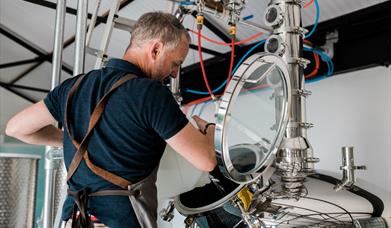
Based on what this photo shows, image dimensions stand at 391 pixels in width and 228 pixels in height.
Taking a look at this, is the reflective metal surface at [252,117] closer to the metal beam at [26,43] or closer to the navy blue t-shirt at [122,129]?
the navy blue t-shirt at [122,129]

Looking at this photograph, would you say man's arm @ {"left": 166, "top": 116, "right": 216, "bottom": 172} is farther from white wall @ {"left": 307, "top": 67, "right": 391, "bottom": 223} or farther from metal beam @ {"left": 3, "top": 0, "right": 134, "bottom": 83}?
metal beam @ {"left": 3, "top": 0, "right": 134, "bottom": 83}

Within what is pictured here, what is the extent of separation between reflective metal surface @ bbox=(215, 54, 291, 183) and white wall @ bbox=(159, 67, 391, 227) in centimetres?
113

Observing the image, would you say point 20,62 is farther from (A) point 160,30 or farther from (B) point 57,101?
(A) point 160,30

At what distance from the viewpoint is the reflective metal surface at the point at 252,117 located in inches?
38.3

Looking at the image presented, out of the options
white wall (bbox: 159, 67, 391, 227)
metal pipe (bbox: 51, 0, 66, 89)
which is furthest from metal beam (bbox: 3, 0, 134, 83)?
white wall (bbox: 159, 67, 391, 227)

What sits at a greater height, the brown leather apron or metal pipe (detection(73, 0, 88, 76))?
metal pipe (detection(73, 0, 88, 76))

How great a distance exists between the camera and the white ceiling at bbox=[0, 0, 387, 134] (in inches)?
96.1

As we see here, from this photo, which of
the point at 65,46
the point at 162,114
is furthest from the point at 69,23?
the point at 162,114

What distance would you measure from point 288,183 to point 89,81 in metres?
0.74

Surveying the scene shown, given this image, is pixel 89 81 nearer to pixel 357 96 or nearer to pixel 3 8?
pixel 357 96

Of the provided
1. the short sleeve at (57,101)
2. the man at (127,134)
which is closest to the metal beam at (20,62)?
the short sleeve at (57,101)

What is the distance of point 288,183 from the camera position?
134 cm

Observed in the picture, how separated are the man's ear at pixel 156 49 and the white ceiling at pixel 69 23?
0.71 m

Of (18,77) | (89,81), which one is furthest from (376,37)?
(18,77)
